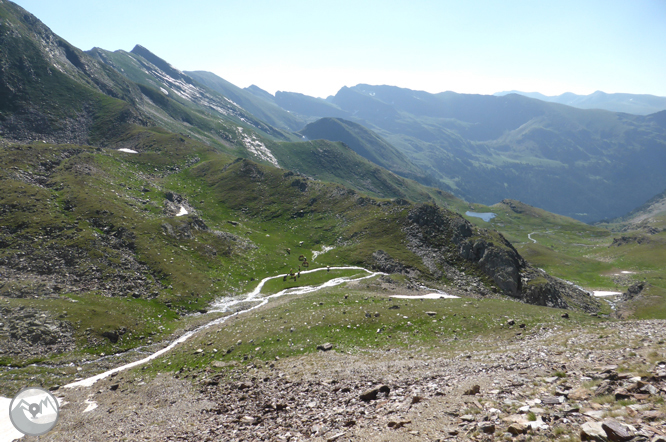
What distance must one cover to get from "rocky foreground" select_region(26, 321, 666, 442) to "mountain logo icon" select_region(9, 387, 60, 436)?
1.14 meters

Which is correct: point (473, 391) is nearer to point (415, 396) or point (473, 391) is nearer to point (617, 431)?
point (415, 396)

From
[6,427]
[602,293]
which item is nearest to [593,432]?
[6,427]

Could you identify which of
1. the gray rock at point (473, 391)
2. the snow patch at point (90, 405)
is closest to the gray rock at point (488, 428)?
the gray rock at point (473, 391)

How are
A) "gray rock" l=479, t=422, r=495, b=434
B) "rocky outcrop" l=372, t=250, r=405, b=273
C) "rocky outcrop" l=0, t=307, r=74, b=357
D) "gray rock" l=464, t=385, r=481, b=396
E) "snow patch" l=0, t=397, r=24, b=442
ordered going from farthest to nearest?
1. "rocky outcrop" l=372, t=250, r=405, b=273
2. "rocky outcrop" l=0, t=307, r=74, b=357
3. "snow patch" l=0, t=397, r=24, b=442
4. "gray rock" l=464, t=385, r=481, b=396
5. "gray rock" l=479, t=422, r=495, b=434

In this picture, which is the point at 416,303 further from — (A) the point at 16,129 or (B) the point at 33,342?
(A) the point at 16,129

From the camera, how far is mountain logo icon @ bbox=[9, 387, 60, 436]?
2627cm

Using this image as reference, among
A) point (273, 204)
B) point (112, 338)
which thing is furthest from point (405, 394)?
point (273, 204)

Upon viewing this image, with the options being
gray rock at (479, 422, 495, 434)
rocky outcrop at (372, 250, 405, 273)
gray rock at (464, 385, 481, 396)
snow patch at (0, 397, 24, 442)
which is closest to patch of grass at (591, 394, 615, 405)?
gray rock at (479, 422, 495, 434)

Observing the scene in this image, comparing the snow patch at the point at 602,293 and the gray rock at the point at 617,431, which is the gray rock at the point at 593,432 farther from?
the snow patch at the point at 602,293

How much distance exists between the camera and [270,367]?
29.3m

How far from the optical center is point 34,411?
29.1 meters

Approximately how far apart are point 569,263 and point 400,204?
97744 mm

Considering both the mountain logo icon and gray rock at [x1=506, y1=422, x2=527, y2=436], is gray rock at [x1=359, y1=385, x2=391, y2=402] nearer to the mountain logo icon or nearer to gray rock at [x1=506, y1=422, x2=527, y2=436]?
gray rock at [x1=506, y1=422, x2=527, y2=436]

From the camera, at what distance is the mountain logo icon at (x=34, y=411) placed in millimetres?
26266
